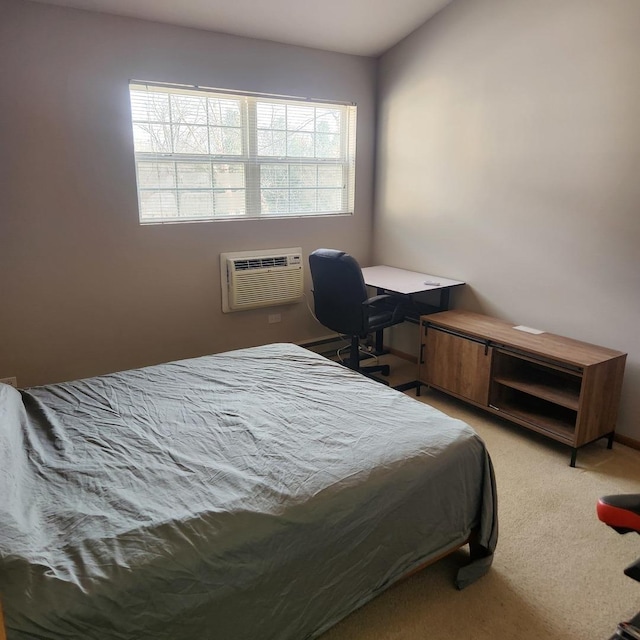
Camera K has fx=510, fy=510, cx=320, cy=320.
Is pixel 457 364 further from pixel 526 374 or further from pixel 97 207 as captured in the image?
pixel 97 207

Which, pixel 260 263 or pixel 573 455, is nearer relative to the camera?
pixel 573 455

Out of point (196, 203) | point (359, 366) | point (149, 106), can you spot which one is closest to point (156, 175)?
point (196, 203)

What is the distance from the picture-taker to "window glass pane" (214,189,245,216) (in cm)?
367

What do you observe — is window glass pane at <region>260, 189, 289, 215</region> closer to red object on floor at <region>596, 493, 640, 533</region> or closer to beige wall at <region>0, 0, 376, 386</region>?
beige wall at <region>0, 0, 376, 386</region>

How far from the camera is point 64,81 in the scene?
9.63 ft

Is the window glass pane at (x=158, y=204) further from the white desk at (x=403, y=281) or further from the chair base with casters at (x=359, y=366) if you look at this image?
the chair base with casters at (x=359, y=366)

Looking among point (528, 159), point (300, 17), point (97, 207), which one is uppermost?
point (300, 17)

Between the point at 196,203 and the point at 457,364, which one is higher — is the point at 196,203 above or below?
above

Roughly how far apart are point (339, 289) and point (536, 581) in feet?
6.60

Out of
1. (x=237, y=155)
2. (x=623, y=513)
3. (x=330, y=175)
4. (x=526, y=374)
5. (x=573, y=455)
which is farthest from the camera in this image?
(x=330, y=175)

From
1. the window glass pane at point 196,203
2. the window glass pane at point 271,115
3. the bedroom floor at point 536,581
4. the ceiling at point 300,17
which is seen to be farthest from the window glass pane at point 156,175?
the bedroom floor at point 536,581

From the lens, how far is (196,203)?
3588mm

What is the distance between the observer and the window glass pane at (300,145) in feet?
12.8

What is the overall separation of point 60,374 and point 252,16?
2.57 m
